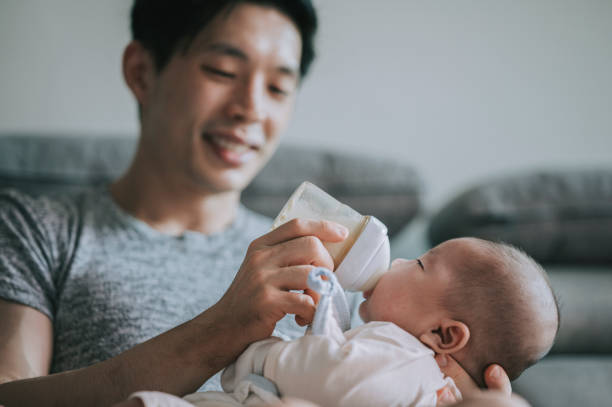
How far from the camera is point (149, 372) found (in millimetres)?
709

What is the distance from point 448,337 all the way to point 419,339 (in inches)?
1.8

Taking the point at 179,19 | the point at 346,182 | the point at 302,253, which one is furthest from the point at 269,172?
the point at 302,253

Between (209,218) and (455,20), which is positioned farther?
(455,20)

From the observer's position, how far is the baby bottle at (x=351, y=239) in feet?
2.39

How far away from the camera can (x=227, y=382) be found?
703mm

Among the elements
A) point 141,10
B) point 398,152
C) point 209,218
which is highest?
point 141,10

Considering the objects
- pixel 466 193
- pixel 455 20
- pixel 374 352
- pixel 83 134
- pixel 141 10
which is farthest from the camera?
pixel 455 20


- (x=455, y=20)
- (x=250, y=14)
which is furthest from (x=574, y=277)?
(x=250, y=14)

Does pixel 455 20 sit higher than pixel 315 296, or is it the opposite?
pixel 455 20

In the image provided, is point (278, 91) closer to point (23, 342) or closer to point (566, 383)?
point (23, 342)

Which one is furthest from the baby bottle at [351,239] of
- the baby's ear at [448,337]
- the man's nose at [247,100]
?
the man's nose at [247,100]

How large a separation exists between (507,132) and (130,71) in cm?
163

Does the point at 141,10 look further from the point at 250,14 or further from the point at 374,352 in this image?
the point at 374,352

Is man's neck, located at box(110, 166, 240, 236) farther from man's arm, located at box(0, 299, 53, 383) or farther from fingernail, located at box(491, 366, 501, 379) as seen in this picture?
fingernail, located at box(491, 366, 501, 379)
